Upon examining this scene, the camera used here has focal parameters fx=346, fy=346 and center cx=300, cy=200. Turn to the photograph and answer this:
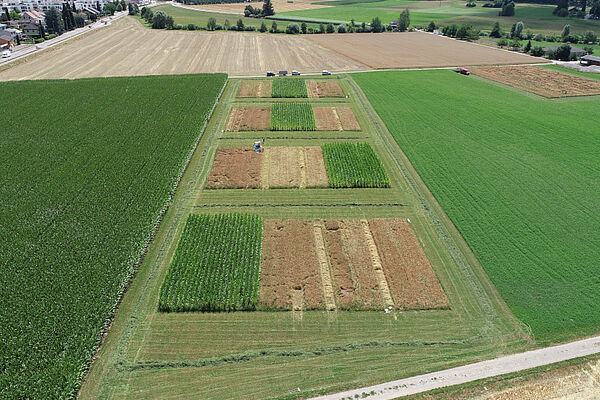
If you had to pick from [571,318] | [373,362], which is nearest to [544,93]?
[571,318]

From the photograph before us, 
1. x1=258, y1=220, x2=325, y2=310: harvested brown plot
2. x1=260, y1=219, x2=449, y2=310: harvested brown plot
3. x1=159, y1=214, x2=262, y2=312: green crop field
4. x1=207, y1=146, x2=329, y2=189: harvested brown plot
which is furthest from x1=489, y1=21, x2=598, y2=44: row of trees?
x1=159, y1=214, x2=262, y2=312: green crop field

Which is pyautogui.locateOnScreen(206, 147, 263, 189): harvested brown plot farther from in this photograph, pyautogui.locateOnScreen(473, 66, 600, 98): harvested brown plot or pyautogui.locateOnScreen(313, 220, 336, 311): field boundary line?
pyautogui.locateOnScreen(473, 66, 600, 98): harvested brown plot

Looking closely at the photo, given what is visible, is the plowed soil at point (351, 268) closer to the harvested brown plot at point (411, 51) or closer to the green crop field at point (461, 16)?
the harvested brown plot at point (411, 51)

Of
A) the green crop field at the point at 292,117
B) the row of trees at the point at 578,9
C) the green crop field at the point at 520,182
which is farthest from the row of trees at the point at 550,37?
the green crop field at the point at 292,117

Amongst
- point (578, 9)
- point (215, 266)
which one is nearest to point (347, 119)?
point (215, 266)

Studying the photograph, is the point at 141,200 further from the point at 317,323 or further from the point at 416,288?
the point at 416,288

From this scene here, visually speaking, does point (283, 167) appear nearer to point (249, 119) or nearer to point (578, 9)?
point (249, 119)

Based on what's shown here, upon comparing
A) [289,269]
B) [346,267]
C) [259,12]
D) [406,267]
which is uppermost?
[259,12]
